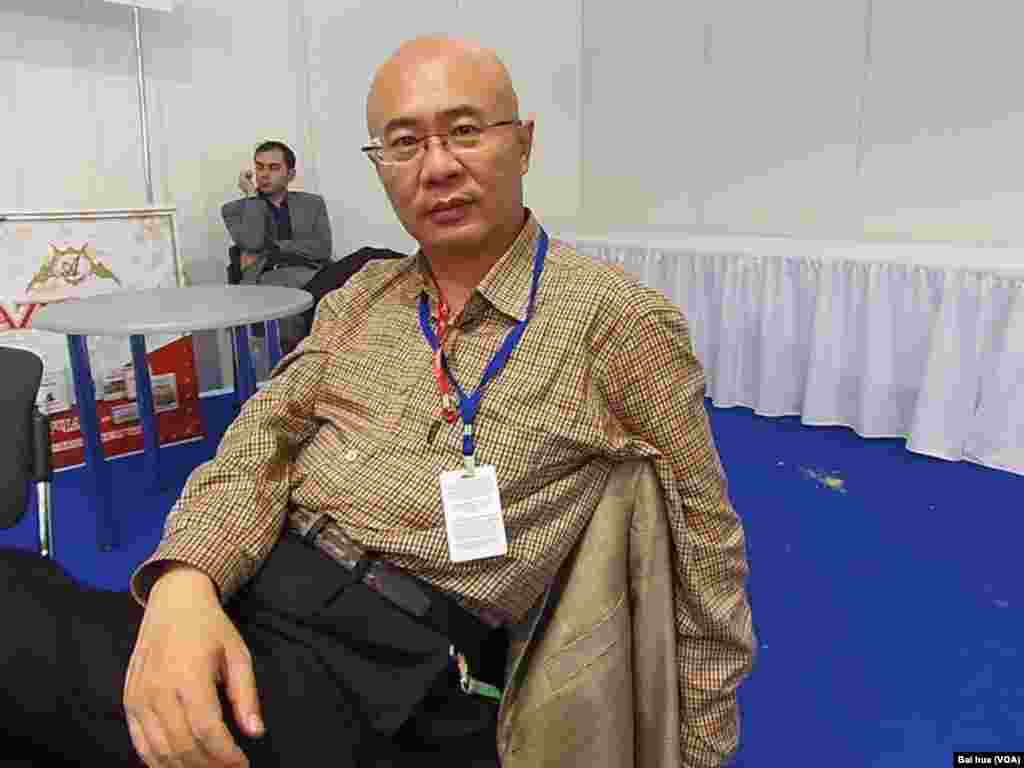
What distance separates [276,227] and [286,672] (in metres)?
3.23

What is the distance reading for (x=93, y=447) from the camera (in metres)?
2.25

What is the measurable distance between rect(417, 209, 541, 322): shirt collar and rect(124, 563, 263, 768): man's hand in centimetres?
45

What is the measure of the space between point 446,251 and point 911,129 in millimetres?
2931

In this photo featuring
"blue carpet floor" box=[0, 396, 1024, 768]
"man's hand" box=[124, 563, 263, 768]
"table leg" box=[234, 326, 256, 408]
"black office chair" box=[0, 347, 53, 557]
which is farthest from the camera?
"table leg" box=[234, 326, 256, 408]

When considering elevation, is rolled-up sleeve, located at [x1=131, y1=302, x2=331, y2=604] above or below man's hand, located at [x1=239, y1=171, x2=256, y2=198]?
below

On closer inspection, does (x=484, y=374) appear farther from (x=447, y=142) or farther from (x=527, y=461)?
(x=447, y=142)

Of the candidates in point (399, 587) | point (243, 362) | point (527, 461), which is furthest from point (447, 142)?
point (243, 362)

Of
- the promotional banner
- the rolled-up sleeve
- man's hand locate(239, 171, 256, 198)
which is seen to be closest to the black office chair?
the rolled-up sleeve

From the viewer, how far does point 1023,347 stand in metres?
2.48

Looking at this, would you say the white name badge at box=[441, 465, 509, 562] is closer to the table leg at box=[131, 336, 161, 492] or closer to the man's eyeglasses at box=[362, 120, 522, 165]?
the man's eyeglasses at box=[362, 120, 522, 165]

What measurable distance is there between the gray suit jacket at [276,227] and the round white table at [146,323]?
42.5 inches

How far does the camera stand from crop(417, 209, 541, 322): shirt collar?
3.00 ft

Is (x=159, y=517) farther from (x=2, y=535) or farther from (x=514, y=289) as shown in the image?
(x=514, y=289)

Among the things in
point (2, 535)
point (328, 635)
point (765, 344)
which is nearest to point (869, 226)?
point (765, 344)
